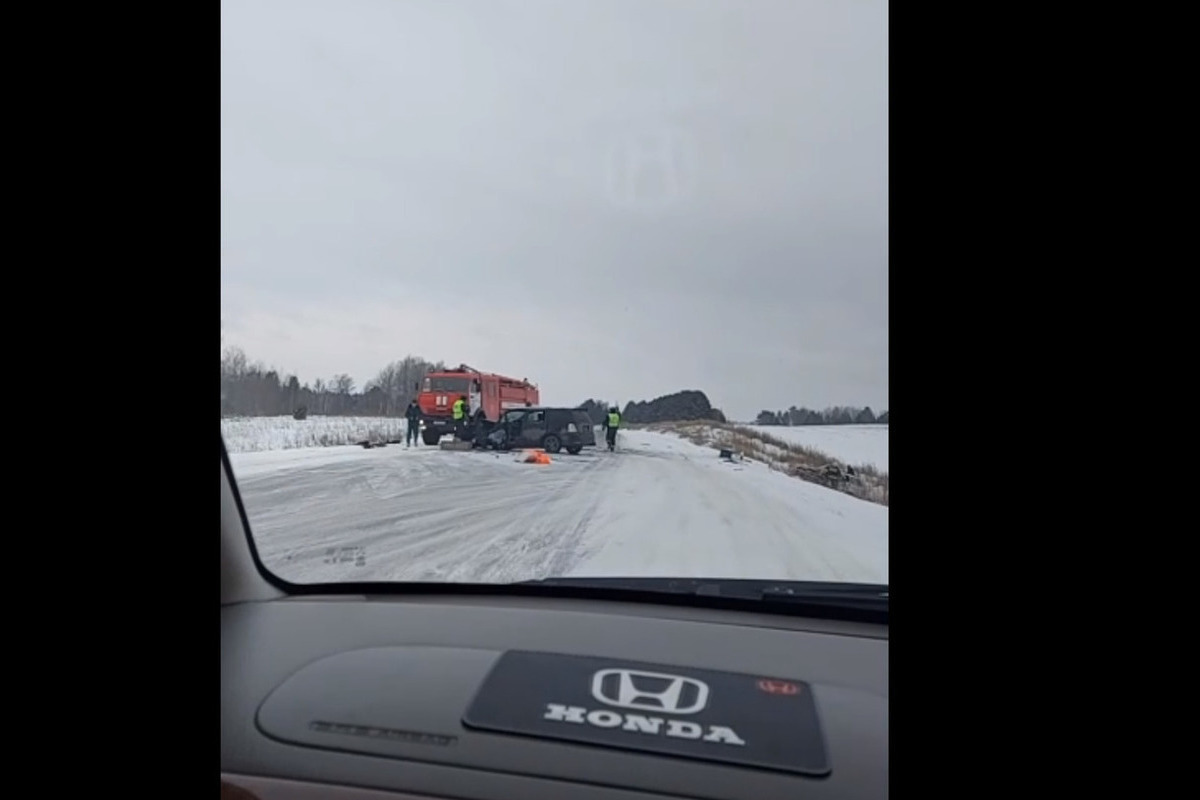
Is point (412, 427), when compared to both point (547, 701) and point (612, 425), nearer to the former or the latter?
point (612, 425)

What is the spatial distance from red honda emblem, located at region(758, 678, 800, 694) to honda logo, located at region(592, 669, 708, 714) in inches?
7.8

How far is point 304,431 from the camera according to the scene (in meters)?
3.96

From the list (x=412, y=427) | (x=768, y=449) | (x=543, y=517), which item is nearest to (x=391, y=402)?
(x=412, y=427)

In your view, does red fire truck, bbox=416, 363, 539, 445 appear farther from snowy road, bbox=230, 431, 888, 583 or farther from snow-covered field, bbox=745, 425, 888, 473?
snow-covered field, bbox=745, 425, 888, 473

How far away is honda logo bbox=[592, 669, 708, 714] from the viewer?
2770 mm

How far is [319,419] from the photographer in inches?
159

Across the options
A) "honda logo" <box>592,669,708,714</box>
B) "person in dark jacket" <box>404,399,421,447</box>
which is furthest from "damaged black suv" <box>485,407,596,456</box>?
"honda logo" <box>592,669,708,714</box>

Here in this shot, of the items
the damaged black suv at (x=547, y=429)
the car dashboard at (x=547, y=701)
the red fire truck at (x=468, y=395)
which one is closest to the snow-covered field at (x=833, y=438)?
the car dashboard at (x=547, y=701)

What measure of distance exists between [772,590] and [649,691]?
0.77 metres
